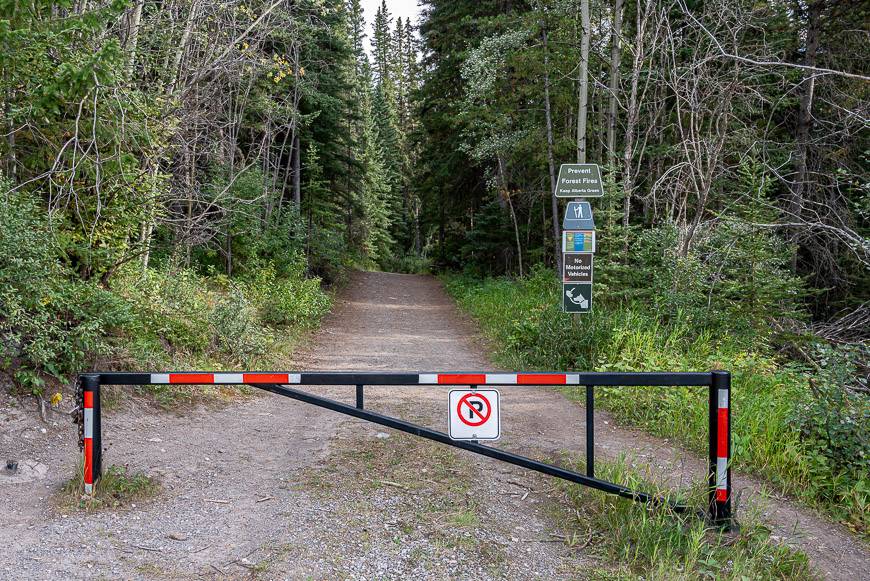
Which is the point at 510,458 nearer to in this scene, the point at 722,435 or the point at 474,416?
the point at 474,416

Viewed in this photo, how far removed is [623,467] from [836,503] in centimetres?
212

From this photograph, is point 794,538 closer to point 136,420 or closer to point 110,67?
point 136,420

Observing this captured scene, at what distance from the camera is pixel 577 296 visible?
30.6 ft

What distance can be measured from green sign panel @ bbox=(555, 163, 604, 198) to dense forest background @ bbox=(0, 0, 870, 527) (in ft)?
6.51

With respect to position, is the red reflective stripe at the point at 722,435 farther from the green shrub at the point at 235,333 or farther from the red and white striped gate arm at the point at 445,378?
the green shrub at the point at 235,333

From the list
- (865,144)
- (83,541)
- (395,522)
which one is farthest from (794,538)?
(865,144)

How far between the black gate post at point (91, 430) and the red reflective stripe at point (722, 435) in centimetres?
444

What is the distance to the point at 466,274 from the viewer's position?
29.0 metres

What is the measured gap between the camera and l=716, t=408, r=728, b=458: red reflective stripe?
4219 mm

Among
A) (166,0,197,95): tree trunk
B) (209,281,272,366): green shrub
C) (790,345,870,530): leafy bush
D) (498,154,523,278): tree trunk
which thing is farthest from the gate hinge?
(498,154,523,278): tree trunk

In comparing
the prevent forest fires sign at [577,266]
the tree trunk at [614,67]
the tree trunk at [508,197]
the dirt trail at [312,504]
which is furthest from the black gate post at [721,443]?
the tree trunk at [508,197]

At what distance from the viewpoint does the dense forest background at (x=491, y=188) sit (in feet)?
19.4

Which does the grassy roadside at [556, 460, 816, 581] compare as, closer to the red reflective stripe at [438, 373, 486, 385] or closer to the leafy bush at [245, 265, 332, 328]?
the red reflective stripe at [438, 373, 486, 385]

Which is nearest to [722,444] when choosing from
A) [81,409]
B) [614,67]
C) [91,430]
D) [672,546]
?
[672,546]
